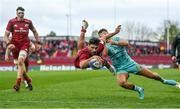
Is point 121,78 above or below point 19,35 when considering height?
below

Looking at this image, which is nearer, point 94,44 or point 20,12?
point 94,44

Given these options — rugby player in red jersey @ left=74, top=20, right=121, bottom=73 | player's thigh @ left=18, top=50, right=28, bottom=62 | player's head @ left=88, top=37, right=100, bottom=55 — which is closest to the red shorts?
player's thigh @ left=18, top=50, right=28, bottom=62

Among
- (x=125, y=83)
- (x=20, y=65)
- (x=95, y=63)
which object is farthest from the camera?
(x=20, y=65)

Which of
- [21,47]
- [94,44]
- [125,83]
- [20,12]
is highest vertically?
[20,12]

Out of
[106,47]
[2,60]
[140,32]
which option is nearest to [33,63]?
[2,60]

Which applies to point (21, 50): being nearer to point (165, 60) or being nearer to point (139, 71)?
point (139, 71)

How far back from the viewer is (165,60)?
184 feet

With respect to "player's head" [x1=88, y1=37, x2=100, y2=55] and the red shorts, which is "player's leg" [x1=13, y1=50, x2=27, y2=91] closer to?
the red shorts

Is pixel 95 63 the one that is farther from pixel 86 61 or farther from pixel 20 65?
pixel 20 65

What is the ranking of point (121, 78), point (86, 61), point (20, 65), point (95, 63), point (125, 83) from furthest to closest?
1. point (20, 65)
2. point (86, 61)
3. point (95, 63)
4. point (121, 78)
5. point (125, 83)

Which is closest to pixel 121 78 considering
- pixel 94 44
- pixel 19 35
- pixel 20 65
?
pixel 94 44

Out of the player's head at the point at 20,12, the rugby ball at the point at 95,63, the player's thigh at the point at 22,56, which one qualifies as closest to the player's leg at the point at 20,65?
the player's thigh at the point at 22,56

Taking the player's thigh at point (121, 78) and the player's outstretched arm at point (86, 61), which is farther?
the player's outstretched arm at point (86, 61)

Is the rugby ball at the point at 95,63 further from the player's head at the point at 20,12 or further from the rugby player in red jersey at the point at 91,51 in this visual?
the player's head at the point at 20,12
